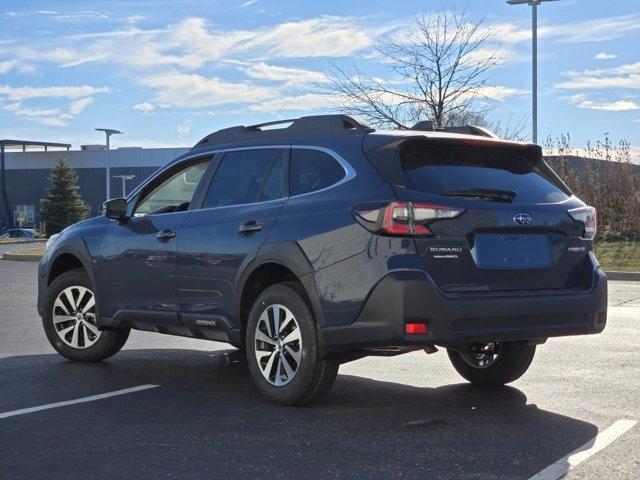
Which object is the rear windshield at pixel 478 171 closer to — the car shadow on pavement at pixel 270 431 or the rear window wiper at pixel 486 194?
the rear window wiper at pixel 486 194

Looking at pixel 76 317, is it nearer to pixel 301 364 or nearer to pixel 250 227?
pixel 250 227

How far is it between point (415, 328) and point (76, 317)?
366 centimetres

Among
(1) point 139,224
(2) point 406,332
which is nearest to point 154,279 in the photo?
(1) point 139,224

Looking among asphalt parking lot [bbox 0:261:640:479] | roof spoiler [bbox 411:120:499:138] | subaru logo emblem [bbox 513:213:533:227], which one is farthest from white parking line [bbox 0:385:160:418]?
subaru logo emblem [bbox 513:213:533:227]

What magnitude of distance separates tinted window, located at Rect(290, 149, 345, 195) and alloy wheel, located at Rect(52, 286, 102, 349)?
2480 mm

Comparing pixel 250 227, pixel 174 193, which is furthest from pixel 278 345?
pixel 174 193

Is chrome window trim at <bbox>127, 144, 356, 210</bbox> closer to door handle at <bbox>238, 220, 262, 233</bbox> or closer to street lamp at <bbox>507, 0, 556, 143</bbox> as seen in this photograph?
door handle at <bbox>238, 220, 262, 233</bbox>

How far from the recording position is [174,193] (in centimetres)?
747

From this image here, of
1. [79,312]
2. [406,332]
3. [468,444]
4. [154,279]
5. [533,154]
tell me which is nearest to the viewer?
[468,444]

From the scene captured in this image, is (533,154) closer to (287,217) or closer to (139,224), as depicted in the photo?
(287,217)

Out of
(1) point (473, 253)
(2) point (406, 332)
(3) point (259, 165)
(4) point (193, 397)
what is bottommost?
(4) point (193, 397)

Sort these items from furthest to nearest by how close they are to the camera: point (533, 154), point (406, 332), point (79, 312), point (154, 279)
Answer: point (79, 312)
point (154, 279)
point (533, 154)
point (406, 332)

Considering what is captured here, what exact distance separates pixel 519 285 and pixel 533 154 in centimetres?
108

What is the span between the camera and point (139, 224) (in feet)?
24.6
